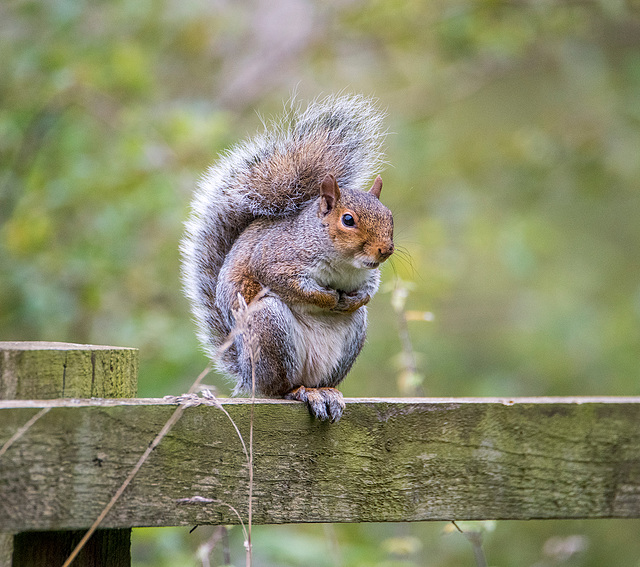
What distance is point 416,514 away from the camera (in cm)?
128

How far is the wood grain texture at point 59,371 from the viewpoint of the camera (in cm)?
115

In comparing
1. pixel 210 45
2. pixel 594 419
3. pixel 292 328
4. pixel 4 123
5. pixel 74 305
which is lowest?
pixel 594 419

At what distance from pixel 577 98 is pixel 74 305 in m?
3.98

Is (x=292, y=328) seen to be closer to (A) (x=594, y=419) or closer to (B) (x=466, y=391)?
(A) (x=594, y=419)

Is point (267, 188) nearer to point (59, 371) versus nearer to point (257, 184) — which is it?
point (257, 184)

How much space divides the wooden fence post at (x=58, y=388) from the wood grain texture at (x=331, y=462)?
83 millimetres

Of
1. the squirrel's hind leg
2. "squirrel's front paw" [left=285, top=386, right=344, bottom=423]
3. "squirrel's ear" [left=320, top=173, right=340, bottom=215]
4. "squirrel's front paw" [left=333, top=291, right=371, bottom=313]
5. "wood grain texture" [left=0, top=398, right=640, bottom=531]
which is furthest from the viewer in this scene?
"squirrel's ear" [left=320, top=173, right=340, bottom=215]

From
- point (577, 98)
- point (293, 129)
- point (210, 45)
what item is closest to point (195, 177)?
point (293, 129)

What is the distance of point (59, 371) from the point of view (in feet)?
3.84

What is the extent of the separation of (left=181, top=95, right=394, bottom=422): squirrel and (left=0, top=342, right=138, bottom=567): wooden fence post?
16.5 inches

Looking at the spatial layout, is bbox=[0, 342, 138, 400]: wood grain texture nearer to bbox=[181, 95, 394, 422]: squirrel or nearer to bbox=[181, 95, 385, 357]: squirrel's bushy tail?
bbox=[181, 95, 394, 422]: squirrel

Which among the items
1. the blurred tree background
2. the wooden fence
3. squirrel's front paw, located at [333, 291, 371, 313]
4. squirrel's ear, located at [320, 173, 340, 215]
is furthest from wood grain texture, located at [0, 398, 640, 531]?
squirrel's ear, located at [320, 173, 340, 215]

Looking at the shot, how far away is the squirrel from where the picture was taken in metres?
1.71

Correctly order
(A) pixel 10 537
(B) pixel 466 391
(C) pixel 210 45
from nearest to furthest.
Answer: (A) pixel 10 537 < (C) pixel 210 45 < (B) pixel 466 391
